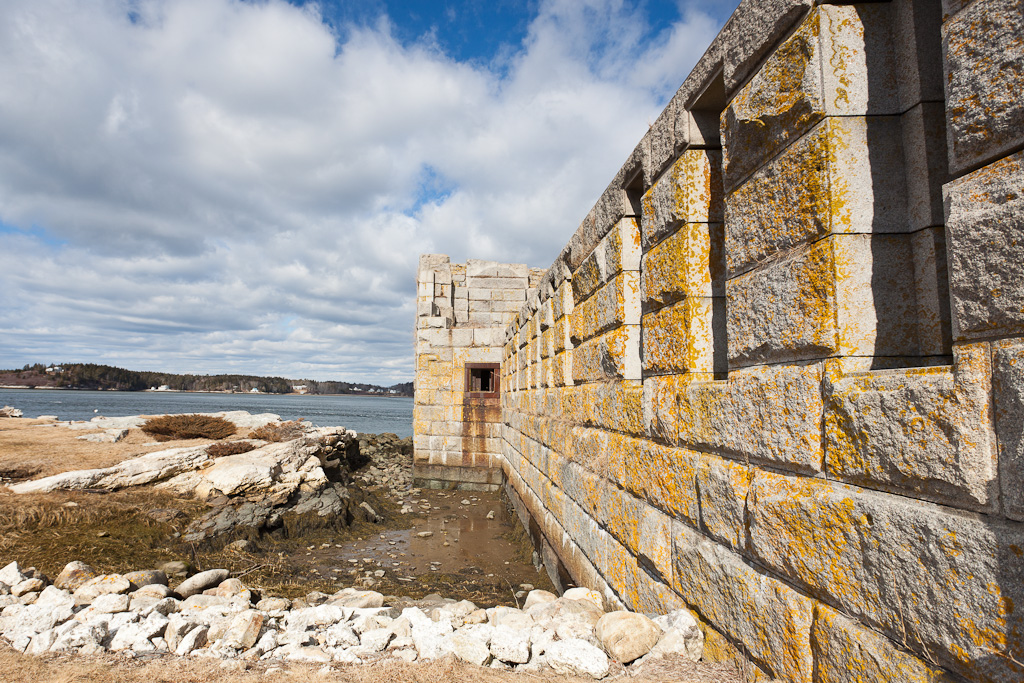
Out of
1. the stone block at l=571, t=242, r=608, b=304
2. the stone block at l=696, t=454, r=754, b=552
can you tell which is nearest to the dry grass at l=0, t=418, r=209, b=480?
the stone block at l=571, t=242, r=608, b=304

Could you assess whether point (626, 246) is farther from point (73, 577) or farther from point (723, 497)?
point (73, 577)

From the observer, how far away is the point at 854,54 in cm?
183

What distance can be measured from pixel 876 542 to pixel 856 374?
18.8 inches

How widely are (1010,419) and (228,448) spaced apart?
459 inches

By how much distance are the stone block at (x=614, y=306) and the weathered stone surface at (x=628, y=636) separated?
175 cm

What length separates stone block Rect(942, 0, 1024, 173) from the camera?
1.24 metres

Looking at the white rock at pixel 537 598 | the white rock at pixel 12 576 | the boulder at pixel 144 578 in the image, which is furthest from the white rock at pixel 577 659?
the white rock at pixel 12 576

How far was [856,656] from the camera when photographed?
1602 mm

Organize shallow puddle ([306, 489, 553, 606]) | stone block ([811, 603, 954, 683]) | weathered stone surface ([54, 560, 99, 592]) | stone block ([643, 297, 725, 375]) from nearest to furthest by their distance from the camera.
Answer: stone block ([811, 603, 954, 683]) < stone block ([643, 297, 725, 375]) < weathered stone surface ([54, 560, 99, 592]) < shallow puddle ([306, 489, 553, 606])

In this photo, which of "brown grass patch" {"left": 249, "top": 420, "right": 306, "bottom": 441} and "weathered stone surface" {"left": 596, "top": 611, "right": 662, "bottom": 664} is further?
"brown grass patch" {"left": 249, "top": 420, "right": 306, "bottom": 441}

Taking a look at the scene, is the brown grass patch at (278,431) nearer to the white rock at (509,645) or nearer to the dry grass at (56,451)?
the dry grass at (56,451)

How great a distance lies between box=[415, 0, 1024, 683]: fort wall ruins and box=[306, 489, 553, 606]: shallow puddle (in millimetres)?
3711

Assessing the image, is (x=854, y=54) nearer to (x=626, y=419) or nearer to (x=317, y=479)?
(x=626, y=419)

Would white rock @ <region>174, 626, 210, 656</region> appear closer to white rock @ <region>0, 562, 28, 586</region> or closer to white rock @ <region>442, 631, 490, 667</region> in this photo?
white rock @ <region>442, 631, 490, 667</region>
